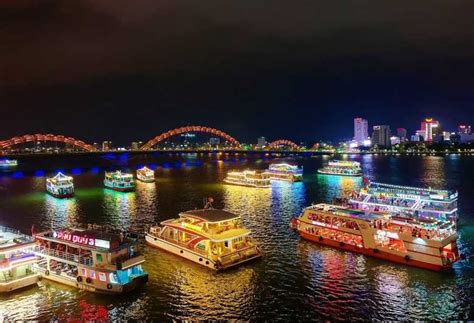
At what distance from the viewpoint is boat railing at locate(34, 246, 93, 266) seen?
24.4 meters

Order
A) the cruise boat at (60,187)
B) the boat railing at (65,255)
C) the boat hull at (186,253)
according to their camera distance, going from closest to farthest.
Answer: the boat railing at (65,255)
the boat hull at (186,253)
the cruise boat at (60,187)

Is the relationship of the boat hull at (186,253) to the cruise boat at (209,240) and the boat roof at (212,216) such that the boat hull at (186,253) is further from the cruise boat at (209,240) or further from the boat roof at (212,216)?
the boat roof at (212,216)

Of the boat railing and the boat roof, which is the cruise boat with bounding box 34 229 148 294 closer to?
the boat railing

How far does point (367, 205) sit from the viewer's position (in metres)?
43.9

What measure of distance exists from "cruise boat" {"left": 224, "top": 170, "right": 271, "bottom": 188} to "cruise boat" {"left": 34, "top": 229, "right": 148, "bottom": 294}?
163ft

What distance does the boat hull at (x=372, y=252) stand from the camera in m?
27.4

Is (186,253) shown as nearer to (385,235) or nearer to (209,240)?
(209,240)

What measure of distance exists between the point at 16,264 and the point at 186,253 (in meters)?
11.1

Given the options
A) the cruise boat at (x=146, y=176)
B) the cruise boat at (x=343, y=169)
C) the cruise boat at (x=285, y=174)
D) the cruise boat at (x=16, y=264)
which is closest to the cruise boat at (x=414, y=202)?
the cruise boat at (x=16, y=264)

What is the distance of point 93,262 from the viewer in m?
24.0

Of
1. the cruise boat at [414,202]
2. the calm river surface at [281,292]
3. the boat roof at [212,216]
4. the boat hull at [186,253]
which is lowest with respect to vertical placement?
the calm river surface at [281,292]

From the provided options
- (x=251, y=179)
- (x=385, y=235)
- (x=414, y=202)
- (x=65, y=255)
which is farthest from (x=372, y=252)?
(x=251, y=179)

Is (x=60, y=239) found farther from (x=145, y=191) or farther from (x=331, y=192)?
(x=331, y=192)

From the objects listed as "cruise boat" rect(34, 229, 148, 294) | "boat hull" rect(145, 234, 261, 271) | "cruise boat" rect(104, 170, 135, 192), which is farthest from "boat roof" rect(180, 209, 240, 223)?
"cruise boat" rect(104, 170, 135, 192)
